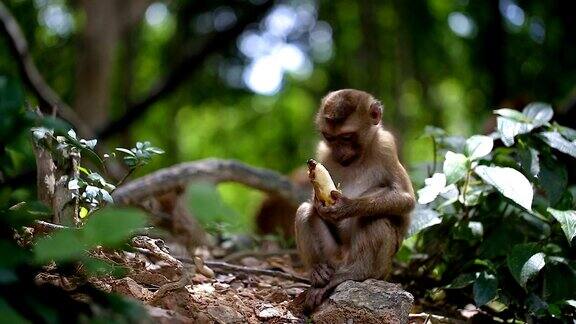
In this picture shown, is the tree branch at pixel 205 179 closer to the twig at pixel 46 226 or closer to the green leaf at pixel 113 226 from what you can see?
the twig at pixel 46 226

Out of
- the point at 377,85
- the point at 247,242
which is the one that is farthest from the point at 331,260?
the point at 377,85

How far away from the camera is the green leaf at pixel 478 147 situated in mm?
5629

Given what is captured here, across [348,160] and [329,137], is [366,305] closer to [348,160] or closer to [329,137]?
[348,160]

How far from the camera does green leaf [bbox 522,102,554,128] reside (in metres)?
5.99

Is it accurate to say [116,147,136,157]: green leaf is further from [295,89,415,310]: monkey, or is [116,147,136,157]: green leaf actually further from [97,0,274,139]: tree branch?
[97,0,274,139]: tree branch

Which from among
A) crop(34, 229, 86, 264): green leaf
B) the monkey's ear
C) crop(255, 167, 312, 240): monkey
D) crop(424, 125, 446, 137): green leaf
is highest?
the monkey's ear

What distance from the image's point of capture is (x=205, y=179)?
7.39 meters

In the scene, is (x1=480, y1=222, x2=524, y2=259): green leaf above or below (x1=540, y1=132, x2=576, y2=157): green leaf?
below

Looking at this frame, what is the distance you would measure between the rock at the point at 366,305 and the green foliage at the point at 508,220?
0.74 m

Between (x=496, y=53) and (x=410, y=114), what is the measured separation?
19.2 feet

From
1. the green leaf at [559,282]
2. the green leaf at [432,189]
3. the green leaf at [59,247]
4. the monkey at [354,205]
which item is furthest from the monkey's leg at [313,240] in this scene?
the green leaf at [59,247]

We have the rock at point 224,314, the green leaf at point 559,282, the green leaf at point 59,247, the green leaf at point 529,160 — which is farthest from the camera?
the green leaf at point 529,160

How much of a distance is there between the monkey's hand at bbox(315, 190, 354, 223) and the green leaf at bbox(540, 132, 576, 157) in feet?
5.18

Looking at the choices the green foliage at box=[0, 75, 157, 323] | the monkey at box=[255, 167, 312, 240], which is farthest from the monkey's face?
the monkey at box=[255, 167, 312, 240]
